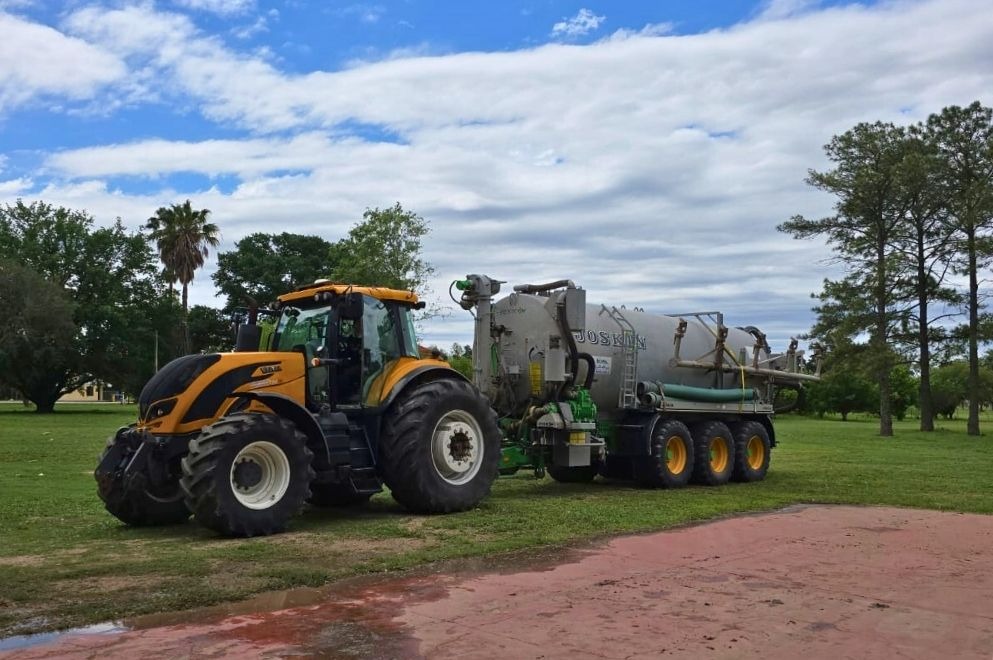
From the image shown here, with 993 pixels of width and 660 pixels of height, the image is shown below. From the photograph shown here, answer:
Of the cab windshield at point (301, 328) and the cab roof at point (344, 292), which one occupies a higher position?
the cab roof at point (344, 292)

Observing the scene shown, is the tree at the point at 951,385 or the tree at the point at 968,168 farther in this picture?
the tree at the point at 951,385

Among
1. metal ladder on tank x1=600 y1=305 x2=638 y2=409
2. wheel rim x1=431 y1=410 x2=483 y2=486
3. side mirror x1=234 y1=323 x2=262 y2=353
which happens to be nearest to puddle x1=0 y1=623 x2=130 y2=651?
side mirror x1=234 y1=323 x2=262 y2=353

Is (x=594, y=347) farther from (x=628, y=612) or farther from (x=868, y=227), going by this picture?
(x=868, y=227)

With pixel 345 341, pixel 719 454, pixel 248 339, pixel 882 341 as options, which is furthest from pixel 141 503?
pixel 882 341

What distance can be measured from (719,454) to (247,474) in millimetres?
10156

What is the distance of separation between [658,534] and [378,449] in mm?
3547

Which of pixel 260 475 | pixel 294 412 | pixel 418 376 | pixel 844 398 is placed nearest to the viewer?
pixel 260 475

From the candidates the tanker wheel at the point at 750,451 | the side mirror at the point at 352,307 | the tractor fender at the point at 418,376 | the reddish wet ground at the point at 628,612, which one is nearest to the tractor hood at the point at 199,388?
the side mirror at the point at 352,307

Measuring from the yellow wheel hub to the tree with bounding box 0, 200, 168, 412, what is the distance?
45202 millimetres

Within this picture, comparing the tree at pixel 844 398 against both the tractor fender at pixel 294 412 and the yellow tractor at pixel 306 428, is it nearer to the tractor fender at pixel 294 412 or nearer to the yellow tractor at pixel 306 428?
the yellow tractor at pixel 306 428

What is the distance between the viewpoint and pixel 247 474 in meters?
9.75

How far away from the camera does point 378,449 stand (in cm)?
1130

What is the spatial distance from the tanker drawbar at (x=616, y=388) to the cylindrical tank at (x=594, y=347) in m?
0.02

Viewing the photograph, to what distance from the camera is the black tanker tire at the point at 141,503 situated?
33.4ft
